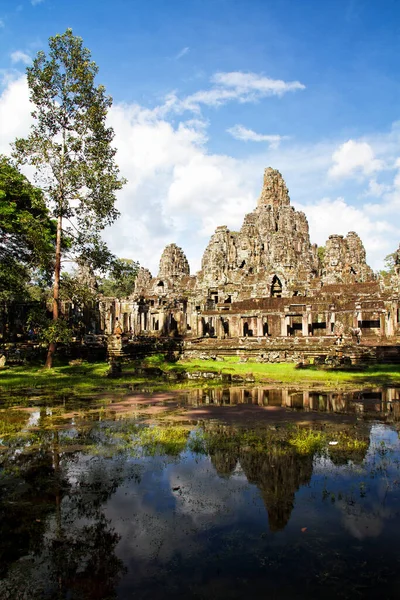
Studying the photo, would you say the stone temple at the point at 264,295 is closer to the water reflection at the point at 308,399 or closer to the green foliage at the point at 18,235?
the green foliage at the point at 18,235

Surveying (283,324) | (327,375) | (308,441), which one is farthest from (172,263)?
(308,441)

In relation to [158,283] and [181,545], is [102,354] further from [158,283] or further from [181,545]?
[158,283]

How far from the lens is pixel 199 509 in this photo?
555cm

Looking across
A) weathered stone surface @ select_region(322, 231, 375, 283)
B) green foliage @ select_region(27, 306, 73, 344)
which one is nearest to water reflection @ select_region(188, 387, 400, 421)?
green foliage @ select_region(27, 306, 73, 344)

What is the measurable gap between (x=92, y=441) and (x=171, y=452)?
73.1 inches

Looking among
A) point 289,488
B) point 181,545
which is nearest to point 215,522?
point 181,545

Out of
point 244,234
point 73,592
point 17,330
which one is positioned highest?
point 244,234

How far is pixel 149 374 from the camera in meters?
21.1

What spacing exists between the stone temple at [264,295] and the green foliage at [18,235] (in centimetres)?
704

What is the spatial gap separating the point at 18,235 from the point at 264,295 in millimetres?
→ 27139

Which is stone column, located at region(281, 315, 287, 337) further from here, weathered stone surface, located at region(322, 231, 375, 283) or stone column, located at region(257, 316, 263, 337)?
weathered stone surface, located at region(322, 231, 375, 283)

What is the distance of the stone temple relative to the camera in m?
37.1

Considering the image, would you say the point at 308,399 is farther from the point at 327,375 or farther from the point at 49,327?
the point at 49,327

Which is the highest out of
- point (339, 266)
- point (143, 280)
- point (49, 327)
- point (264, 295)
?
point (143, 280)
